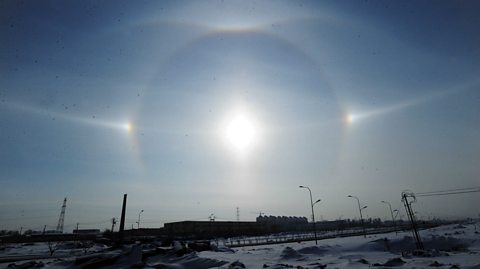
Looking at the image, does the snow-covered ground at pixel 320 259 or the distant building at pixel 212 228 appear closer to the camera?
the snow-covered ground at pixel 320 259

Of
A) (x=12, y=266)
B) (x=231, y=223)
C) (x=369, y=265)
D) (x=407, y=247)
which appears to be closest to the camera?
(x=369, y=265)

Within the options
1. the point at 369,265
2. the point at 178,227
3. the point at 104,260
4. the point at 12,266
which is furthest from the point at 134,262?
the point at 178,227

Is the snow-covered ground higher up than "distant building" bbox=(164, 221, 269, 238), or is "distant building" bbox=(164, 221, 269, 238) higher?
"distant building" bbox=(164, 221, 269, 238)

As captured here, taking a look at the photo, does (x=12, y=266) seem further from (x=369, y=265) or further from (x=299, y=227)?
(x=299, y=227)

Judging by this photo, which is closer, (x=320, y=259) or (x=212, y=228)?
(x=320, y=259)

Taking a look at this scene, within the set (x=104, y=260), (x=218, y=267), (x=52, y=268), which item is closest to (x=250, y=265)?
(x=218, y=267)

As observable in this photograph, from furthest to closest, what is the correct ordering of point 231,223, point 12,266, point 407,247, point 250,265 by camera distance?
point 231,223
point 407,247
point 12,266
point 250,265

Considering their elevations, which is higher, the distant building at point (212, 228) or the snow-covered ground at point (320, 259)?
the distant building at point (212, 228)

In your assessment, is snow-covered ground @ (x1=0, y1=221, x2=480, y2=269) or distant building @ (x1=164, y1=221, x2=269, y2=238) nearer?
snow-covered ground @ (x1=0, y1=221, x2=480, y2=269)

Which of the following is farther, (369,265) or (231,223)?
(231,223)

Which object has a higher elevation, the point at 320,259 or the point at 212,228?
the point at 212,228
